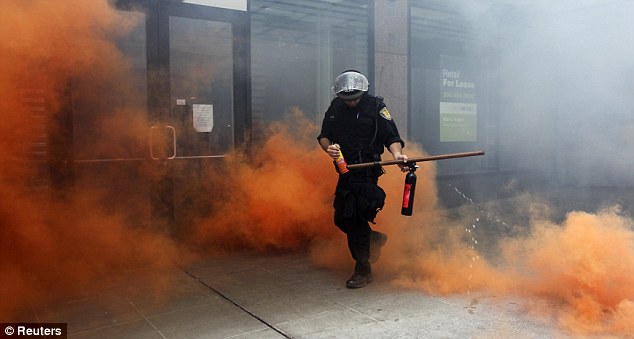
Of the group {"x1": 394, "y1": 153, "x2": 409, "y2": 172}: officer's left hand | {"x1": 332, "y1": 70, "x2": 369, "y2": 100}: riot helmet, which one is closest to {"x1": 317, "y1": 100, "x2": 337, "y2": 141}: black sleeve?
{"x1": 332, "y1": 70, "x2": 369, "y2": 100}: riot helmet

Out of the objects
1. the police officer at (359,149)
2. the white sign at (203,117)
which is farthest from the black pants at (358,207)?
the white sign at (203,117)

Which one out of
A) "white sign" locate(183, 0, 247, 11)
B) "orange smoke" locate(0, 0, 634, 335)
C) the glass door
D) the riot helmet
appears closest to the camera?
"orange smoke" locate(0, 0, 634, 335)

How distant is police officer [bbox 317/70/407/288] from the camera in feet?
12.0

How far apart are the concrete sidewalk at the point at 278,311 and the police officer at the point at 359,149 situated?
34 centimetres

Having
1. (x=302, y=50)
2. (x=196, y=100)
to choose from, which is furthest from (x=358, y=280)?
(x=302, y=50)

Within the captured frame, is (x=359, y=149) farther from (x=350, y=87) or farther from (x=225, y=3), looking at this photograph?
(x=225, y=3)

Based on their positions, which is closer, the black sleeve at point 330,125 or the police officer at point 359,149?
the police officer at point 359,149

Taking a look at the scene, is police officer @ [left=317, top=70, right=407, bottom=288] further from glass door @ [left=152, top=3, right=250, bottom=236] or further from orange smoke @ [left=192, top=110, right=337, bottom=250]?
glass door @ [left=152, top=3, right=250, bottom=236]

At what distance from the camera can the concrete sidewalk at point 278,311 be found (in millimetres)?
2973

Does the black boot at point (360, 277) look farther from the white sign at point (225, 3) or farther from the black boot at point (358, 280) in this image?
the white sign at point (225, 3)

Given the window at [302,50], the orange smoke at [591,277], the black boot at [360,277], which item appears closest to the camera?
the orange smoke at [591,277]

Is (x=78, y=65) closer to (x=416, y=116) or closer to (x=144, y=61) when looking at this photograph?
(x=144, y=61)

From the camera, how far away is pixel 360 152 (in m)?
3.74

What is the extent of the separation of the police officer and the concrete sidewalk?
343mm
